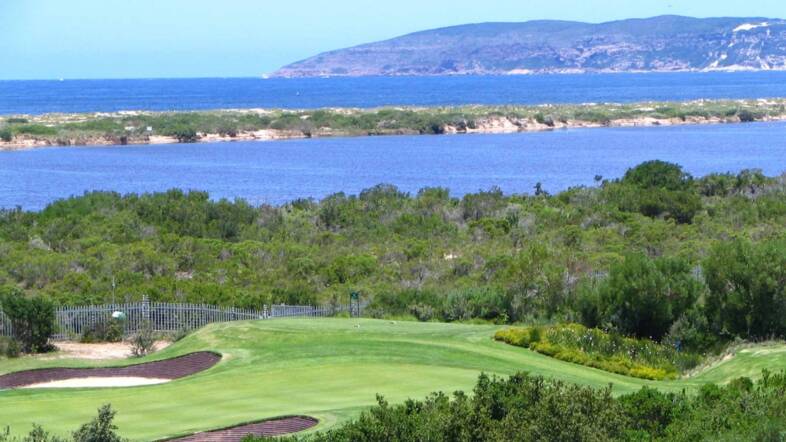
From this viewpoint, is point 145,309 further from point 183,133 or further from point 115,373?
point 183,133

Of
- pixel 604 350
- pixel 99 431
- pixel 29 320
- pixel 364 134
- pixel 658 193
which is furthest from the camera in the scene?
pixel 364 134

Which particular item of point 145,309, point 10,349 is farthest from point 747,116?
point 10,349

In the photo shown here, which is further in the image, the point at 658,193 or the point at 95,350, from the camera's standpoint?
the point at 658,193

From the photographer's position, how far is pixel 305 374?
23.7 meters

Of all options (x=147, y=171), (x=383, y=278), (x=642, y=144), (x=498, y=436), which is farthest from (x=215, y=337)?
(x=642, y=144)

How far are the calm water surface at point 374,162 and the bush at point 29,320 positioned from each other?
2865cm

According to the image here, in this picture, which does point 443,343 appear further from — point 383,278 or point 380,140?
point 380,140

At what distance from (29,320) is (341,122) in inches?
3448

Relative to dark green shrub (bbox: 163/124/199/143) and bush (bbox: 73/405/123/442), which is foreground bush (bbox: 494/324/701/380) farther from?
dark green shrub (bbox: 163/124/199/143)

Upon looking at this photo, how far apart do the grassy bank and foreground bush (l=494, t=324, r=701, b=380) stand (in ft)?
260

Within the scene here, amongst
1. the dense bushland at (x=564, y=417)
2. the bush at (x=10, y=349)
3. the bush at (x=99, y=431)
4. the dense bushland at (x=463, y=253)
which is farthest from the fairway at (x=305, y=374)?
the dense bushland at (x=463, y=253)

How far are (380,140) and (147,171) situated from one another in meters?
31.0

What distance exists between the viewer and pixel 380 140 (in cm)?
10550

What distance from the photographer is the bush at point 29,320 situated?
29062 mm
